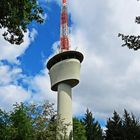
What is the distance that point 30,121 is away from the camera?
40062mm

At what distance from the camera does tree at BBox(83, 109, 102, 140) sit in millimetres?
73750

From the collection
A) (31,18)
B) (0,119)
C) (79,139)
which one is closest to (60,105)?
(79,139)

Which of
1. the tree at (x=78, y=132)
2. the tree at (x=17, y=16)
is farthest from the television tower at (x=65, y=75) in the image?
the tree at (x=17, y=16)

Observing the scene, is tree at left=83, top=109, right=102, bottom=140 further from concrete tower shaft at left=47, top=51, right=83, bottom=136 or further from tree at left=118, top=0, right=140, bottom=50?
tree at left=118, top=0, right=140, bottom=50

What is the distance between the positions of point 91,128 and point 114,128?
463 centimetres

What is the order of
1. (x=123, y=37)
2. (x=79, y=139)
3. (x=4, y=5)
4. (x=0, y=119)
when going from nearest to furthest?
1. (x=123, y=37)
2. (x=4, y=5)
3. (x=0, y=119)
4. (x=79, y=139)

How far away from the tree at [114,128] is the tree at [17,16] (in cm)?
5429

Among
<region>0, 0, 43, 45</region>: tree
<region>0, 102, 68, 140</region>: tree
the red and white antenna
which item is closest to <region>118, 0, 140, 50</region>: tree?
<region>0, 0, 43, 45</region>: tree

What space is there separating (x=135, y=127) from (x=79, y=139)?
36.4ft

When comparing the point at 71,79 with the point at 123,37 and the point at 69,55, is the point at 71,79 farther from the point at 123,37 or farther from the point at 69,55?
the point at 123,37

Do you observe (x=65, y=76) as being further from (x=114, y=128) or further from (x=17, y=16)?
(x=17, y=16)

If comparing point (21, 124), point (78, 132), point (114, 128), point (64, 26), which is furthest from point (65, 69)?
point (21, 124)

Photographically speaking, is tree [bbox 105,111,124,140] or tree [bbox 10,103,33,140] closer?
tree [bbox 10,103,33,140]

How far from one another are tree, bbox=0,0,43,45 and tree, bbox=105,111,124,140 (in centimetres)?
5429
